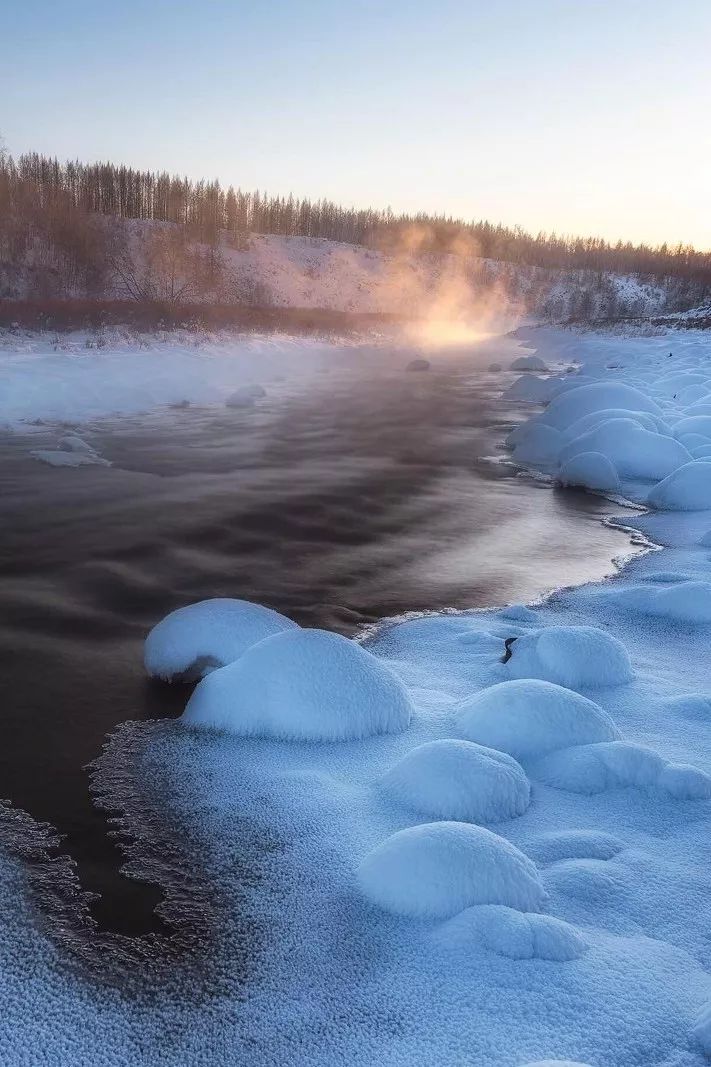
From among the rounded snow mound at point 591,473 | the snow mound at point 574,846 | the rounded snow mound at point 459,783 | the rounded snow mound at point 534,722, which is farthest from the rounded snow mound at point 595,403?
the snow mound at point 574,846

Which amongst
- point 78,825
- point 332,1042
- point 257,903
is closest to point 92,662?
point 78,825

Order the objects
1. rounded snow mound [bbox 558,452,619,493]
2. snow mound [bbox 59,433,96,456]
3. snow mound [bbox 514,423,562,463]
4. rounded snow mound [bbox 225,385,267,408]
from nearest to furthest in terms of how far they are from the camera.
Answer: rounded snow mound [bbox 558,452,619,493] < snow mound [bbox 59,433,96,456] < snow mound [bbox 514,423,562,463] < rounded snow mound [bbox 225,385,267,408]

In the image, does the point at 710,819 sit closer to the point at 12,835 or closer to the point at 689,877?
the point at 689,877

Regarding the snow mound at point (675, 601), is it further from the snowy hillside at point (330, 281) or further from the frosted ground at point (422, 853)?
the snowy hillside at point (330, 281)

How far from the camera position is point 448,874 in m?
2.16

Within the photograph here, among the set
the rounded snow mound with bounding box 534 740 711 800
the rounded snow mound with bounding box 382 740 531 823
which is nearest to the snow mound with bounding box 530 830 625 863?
the rounded snow mound with bounding box 382 740 531 823

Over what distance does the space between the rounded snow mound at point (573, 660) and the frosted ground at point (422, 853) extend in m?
0.01

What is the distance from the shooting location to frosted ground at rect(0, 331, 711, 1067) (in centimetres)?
183

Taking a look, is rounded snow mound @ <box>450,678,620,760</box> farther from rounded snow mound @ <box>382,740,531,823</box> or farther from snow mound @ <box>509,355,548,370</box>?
snow mound @ <box>509,355,548,370</box>

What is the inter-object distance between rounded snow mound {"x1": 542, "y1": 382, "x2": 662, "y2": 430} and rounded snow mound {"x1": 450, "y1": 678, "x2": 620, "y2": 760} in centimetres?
783

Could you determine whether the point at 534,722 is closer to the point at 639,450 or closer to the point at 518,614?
the point at 518,614

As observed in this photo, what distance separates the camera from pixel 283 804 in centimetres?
271

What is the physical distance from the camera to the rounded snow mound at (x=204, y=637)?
12.0 feet

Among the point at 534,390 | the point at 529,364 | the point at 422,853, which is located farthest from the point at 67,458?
the point at 529,364
